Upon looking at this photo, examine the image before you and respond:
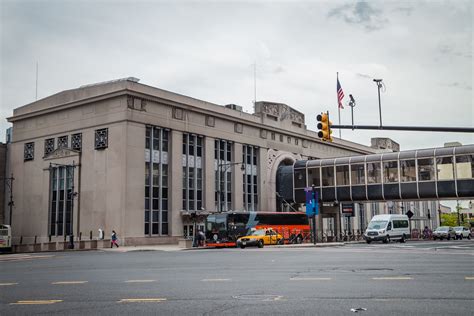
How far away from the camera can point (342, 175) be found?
203ft

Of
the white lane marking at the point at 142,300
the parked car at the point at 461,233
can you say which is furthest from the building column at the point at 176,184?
the white lane marking at the point at 142,300

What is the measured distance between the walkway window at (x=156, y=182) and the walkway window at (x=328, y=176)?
19.3 meters

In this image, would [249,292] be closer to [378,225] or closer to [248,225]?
[248,225]

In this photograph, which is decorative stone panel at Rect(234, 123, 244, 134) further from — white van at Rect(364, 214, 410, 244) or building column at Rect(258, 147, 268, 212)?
white van at Rect(364, 214, 410, 244)

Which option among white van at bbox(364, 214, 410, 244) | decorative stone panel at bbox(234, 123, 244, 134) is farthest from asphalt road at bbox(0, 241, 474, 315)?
decorative stone panel at bbox(234, 123, 244, 134)

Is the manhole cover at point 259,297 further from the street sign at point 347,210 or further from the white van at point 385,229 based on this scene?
the street sign at point 347,210

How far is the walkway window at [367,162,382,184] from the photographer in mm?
58375

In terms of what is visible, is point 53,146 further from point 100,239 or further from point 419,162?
point 419,162

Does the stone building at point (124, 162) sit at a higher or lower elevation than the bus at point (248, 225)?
higher

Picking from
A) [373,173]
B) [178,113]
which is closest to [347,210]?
[373,173]

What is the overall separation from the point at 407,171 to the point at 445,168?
3.97 m

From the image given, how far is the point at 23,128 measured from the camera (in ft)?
200

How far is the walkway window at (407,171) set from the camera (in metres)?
56.1

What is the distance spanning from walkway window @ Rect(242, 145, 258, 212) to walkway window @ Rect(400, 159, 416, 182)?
61.9ft
